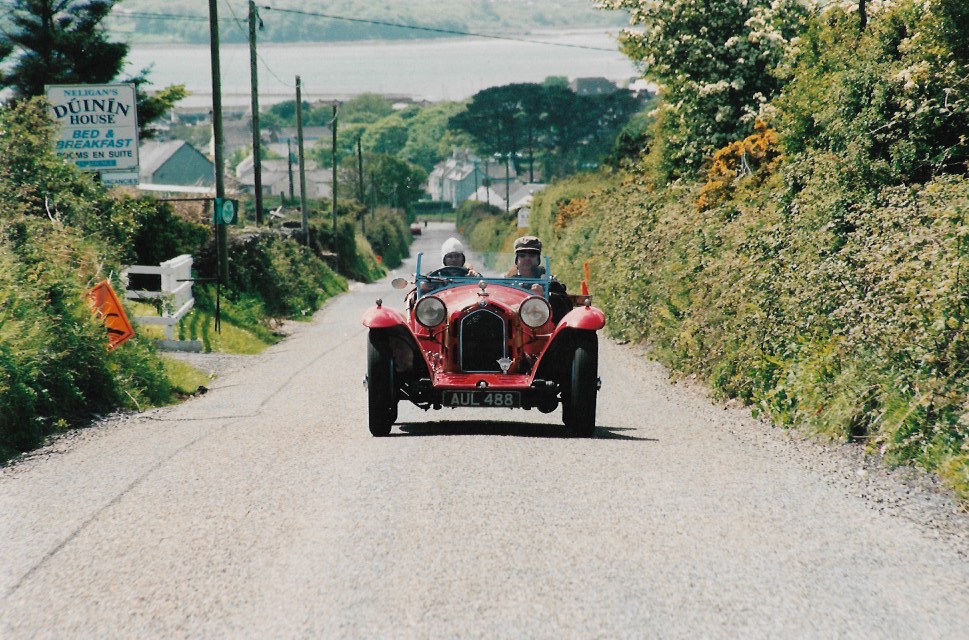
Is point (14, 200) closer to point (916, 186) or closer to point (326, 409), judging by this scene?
point (326, 409)

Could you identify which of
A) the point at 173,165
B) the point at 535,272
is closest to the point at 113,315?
the point at 535,272

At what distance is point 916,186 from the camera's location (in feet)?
40.3

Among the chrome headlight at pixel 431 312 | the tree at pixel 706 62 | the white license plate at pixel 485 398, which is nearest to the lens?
the white license plate at pixel 485 398

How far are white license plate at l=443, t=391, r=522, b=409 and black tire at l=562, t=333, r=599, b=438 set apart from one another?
0.57m

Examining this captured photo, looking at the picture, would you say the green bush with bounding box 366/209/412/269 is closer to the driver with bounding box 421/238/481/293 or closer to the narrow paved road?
the driver with bounding box 421/238/481/293

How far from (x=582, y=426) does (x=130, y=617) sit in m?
5.79

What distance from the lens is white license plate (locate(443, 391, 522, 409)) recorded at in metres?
10.1

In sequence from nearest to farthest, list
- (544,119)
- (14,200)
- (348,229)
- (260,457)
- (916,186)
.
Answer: (260,457), (916,186), (14,200), (348,229), (544,119)

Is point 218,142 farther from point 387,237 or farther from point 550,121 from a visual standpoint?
point 550,121

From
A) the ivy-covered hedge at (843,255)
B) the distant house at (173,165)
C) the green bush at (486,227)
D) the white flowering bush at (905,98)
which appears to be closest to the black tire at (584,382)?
the ivy-covered hedge at (843,255)

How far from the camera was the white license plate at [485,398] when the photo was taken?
1006 cm

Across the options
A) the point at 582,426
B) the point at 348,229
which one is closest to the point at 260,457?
the point at 582,426

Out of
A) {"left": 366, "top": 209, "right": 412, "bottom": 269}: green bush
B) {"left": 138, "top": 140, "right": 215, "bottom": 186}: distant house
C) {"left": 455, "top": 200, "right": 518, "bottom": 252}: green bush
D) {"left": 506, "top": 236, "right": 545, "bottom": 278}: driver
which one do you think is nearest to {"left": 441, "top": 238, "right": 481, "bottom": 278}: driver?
{"left": 506, "top": 236, "right": 545, "bottom": 278}: driver

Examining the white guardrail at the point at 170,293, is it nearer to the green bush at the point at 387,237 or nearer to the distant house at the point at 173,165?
the green bush at the point at 387,237
